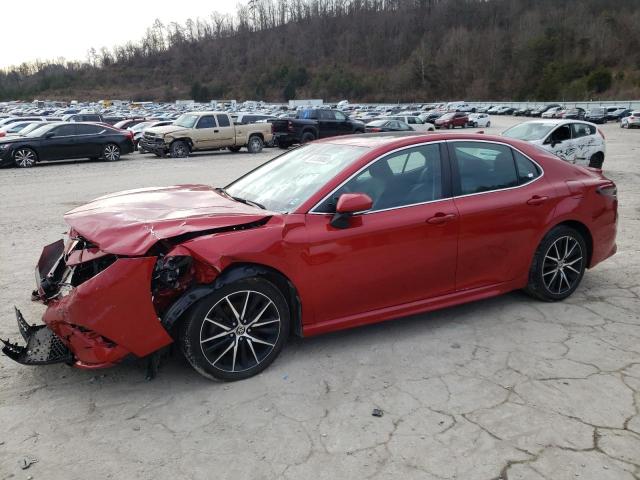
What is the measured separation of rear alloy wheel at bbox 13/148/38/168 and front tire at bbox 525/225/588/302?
1759cm

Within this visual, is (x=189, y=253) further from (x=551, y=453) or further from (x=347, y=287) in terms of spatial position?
(x=551, y=453)

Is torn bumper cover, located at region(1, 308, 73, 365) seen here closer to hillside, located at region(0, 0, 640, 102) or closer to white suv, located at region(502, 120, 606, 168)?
white suv, located at region(502, 120, 606, 168)

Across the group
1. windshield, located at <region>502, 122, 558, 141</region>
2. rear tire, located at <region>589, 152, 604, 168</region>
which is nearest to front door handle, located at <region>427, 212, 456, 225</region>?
windshield, located at <region>502, 122, 558, 141</region>

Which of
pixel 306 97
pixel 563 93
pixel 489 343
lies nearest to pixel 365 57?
pixel 306 97

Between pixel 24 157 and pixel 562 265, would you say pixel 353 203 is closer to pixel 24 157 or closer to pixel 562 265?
pixel 562 265

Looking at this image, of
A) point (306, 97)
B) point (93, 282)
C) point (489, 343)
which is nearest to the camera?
point (93, 282)

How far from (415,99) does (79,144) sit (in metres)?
99.0

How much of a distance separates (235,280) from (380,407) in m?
1.22

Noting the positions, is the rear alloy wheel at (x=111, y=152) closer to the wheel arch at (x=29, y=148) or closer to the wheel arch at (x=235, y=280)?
the wheel arch at (x=29, y=148)

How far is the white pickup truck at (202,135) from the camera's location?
2012cm

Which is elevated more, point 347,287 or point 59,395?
point 347,287

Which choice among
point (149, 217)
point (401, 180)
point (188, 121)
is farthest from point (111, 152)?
point (401, 180)

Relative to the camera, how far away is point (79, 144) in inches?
727

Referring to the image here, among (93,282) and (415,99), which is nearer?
(93,282)
